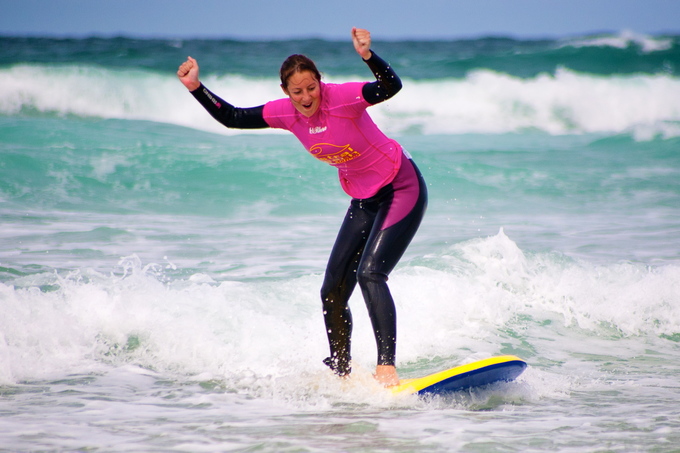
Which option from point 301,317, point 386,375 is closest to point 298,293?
point 301,317

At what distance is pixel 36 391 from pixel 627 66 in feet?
75.3

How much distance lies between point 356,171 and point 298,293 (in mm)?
2526

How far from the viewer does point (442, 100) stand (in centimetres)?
2039

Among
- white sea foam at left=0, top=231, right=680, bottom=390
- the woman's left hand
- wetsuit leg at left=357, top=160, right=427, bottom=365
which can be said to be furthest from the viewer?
white sea foam at left=0, top=231, right=680, bottom=390

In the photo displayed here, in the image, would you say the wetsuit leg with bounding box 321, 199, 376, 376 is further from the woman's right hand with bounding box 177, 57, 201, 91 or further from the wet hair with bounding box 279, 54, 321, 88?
the woman's right hand with bounding box 177, 57, 201, 91

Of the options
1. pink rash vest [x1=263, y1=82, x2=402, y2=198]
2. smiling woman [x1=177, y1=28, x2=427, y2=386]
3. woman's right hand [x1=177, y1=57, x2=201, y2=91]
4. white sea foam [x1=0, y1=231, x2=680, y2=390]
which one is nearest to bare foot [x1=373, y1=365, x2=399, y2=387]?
smiling woman [x1=177, y1=28, x2=427, y2=386]

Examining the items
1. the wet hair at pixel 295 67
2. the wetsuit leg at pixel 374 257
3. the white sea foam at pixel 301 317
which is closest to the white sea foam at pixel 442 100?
the white sea foam at pixel 301 317

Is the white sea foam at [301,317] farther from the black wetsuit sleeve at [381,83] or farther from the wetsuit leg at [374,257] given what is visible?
the black wetsuit sleeve at [381,83]

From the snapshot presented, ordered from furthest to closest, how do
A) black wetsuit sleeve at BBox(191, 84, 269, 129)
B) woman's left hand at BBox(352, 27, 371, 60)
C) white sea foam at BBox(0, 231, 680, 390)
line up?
white sea foam at BBox(0, 231, 680, 390) → black wetsuit sleeve at BBox(191, 84, 269, 129) → woman's left hand at BBox(352, 27, 371, 60)

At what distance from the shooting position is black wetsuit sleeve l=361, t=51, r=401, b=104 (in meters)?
3.47

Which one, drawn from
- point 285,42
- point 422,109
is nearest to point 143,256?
point 422,109

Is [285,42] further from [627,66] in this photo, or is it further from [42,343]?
[42,343]

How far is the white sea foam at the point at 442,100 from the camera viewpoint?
1836 cm

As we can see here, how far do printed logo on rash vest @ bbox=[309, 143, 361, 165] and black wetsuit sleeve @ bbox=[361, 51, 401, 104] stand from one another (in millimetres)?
283
